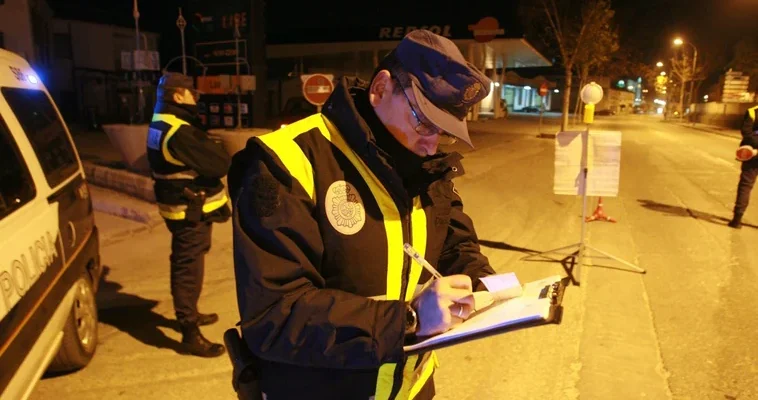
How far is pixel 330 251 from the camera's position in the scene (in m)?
1.42

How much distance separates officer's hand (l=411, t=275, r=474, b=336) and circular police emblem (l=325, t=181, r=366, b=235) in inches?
9.7

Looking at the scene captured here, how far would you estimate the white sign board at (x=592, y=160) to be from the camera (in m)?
5.92

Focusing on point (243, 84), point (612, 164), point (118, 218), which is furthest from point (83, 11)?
point (612, 164)

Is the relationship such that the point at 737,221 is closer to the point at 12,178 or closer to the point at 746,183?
the point at 746,183

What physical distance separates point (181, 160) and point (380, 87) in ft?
9.32

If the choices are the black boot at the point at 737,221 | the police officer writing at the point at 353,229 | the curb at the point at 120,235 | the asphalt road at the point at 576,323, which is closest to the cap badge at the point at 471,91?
the police officer writing at the point at 353,229

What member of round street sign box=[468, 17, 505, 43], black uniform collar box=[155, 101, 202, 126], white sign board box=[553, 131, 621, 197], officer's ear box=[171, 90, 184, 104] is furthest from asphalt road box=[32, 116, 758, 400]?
round street sign box=[468, 17, 505, 43]

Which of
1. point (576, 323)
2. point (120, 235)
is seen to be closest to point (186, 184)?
point (576, 323)

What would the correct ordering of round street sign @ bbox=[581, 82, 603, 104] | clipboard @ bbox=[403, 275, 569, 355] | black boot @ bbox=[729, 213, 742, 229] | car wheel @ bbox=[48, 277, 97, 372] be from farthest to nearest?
black boot @ bbox=[729, 213, 742, 229], round street sign @ bbox=[581, 82, 603, 104], car wheel @ bbox=[48, 277, 97, 372], clipboard @ bbox=[403, 275, 569, 355]

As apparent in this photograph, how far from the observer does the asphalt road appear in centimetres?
374

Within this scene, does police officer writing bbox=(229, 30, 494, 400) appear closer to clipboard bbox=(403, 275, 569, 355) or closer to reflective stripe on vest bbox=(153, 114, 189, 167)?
clipboard bbox=(403, 275, 569, 355)

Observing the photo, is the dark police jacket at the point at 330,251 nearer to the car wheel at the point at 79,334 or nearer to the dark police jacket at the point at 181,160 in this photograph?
the dark police jacket at the point at 181,160

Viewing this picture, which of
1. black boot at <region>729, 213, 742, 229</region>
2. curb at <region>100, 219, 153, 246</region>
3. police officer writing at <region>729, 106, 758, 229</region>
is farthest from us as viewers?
black boot at <region>729, 213, 742, 229</region>

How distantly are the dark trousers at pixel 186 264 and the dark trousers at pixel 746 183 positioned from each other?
779 cm
